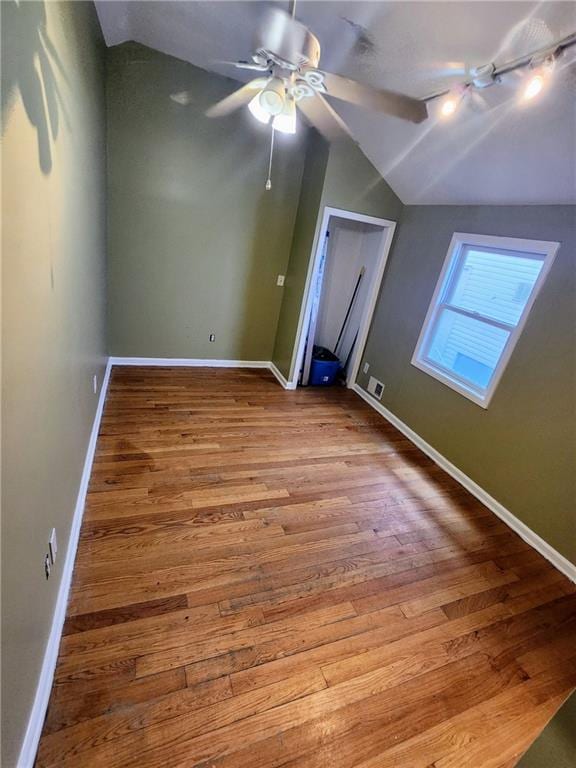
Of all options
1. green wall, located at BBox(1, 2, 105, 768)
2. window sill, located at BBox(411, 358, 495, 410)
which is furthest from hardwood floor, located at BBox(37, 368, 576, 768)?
window sill, located at BBox(411, 358, 495, 410)

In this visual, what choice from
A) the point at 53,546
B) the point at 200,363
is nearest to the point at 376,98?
→ the point at 53,546

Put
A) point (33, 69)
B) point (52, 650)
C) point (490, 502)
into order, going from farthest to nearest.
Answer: point (490, 502) < point (52, 650) < point (33, 69)

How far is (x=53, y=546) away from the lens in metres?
1.30

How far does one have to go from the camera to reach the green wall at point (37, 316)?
0.83 metres

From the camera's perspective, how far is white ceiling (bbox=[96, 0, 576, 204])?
5.28 ft

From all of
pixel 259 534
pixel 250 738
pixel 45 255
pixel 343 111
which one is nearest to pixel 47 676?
pixel 250 738

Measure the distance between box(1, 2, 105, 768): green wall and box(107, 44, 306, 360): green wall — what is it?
127cm

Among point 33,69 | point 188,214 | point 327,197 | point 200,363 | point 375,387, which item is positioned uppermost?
point 327,197

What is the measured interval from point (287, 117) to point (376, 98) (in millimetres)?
442

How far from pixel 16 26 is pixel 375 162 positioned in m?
3.14

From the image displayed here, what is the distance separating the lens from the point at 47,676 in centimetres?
118

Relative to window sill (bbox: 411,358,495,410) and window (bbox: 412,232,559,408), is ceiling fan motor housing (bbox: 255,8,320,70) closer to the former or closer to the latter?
window (bbox: 412,232,559,408)

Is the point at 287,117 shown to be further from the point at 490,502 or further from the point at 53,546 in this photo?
the point at 490,502

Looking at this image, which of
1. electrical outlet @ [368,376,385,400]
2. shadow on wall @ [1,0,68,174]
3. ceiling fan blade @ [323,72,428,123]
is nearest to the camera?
shadow on wall @ [1,0,68,174]
